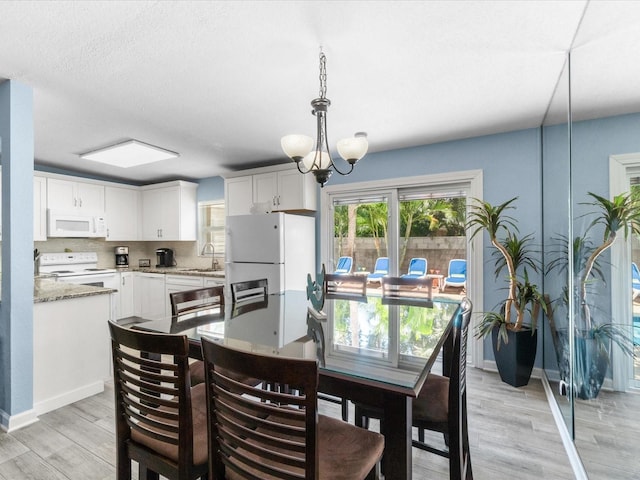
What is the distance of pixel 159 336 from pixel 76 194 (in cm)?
478

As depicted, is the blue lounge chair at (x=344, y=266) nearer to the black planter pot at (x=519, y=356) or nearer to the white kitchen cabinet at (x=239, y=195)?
the white kitchen cabinet at (x=239, y=195)

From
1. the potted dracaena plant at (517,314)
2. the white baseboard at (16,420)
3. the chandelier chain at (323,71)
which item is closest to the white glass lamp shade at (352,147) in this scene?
Answer: the chandelier chain at (323,71)

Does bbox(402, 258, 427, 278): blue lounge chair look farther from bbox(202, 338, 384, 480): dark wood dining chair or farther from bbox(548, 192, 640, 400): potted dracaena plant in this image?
bbox(202, 338, 384, 480): dark wood dining chair

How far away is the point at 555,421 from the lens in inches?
91.2

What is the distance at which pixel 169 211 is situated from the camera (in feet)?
17.3

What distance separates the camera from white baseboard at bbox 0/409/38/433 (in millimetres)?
2188

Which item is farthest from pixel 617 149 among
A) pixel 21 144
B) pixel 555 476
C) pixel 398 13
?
pixel 21 144

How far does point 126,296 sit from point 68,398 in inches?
108

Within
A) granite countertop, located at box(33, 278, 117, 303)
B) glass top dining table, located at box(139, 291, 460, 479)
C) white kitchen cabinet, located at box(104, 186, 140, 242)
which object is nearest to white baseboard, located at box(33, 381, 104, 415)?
granite countertop, located at box(33, 278, 117, 303)

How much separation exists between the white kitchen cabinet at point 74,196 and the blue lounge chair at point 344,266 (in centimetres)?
376

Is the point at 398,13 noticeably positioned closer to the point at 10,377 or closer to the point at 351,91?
the point at 351,91

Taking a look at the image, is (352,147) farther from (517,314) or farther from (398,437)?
(517,314)

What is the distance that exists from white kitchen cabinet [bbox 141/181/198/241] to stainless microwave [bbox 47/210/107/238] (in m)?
0.66

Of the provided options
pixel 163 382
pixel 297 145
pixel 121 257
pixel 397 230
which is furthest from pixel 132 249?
pixel 163 382
